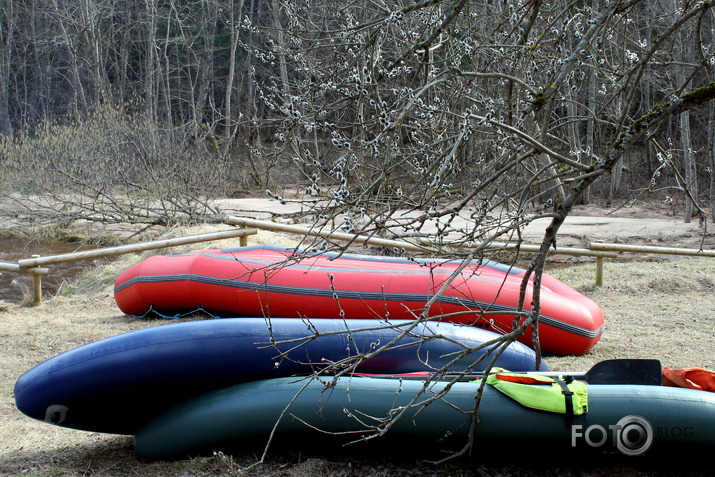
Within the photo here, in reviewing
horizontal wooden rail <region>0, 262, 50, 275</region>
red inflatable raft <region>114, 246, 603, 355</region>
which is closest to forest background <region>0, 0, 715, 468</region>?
red inflatable raft <region>114, 246, 603, 355</region>

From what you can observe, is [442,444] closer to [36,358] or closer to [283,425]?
[283,425]

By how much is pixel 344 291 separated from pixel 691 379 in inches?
121

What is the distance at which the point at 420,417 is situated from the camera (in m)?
3.54

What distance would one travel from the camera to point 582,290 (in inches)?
323

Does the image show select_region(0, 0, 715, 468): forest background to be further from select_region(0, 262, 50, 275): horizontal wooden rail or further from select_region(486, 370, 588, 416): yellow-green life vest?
select_region(0, 262, 50, 275): horizontal wooden rail

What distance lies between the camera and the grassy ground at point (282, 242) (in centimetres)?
354

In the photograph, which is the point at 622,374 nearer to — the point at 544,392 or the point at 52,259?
the point at 544,392

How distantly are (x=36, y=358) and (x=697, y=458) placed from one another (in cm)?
472

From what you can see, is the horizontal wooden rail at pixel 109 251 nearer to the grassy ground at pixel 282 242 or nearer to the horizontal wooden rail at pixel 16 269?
the horizontal wooden rail at pixel 16 269

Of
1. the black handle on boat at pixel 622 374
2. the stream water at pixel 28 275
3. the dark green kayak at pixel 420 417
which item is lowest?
the stream water at pixel 28 275

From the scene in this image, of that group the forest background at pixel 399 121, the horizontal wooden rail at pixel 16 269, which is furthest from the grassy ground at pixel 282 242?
the forest background at pixel 399 121

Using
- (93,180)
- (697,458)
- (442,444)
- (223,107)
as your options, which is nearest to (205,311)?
(442,444)

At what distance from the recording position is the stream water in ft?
31.4

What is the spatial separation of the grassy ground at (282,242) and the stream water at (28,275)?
560 millimetres
